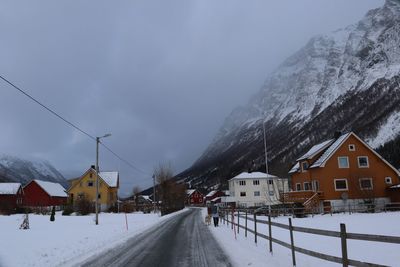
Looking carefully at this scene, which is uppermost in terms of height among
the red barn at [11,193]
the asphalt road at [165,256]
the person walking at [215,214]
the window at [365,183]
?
the red barn at [11,193]

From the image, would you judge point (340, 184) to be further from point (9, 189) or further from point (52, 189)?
point (52, 189)

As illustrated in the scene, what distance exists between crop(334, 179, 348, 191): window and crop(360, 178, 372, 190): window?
1953 millimetres

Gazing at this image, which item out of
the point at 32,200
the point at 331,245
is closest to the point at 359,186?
the point at 331,245

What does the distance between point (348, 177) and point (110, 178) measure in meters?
Result: 55.4

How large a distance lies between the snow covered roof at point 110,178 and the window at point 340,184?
51167 millimetres

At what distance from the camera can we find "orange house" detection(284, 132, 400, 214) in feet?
174

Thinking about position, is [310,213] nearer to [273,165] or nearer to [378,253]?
[378,253]

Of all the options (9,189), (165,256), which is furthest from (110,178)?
(165,256)

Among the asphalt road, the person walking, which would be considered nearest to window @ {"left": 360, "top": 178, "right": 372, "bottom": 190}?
the person walking

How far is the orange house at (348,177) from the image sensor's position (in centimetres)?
5291

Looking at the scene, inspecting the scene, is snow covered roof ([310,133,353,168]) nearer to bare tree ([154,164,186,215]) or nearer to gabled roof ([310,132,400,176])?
gabled roof ([310,132,400,176])

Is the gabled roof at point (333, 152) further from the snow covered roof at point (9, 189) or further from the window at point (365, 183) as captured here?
the snow covered roof at point (9, 189)

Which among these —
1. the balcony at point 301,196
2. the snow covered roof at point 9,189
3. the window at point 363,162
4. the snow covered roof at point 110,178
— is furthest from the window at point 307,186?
the snow covered roof at point 9,189

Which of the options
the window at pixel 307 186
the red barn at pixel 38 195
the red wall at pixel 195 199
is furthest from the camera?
the red wall at pixel 195 199
